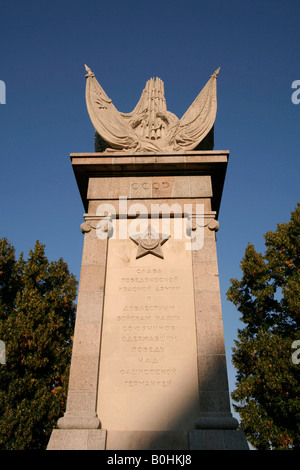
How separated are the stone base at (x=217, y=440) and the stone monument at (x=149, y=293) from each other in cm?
2

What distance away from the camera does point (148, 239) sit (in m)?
8.08

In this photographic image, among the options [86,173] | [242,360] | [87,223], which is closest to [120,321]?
[87,223]

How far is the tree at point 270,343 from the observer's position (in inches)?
639

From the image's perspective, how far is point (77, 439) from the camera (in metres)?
6.04

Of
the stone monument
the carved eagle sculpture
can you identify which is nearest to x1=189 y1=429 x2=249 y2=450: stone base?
the stone monument

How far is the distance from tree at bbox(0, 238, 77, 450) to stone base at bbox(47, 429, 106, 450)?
40.7 feet

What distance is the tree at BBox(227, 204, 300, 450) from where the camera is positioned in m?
16.2

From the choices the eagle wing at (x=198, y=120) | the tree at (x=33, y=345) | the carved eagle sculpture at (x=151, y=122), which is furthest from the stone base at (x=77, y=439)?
the tree at (x=33, y=345)

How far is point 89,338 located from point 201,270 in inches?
107

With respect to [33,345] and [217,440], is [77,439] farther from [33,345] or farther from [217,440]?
[33,345]

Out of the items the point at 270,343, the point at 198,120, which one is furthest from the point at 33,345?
the point at 198,120

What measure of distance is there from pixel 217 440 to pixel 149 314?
250 cm
